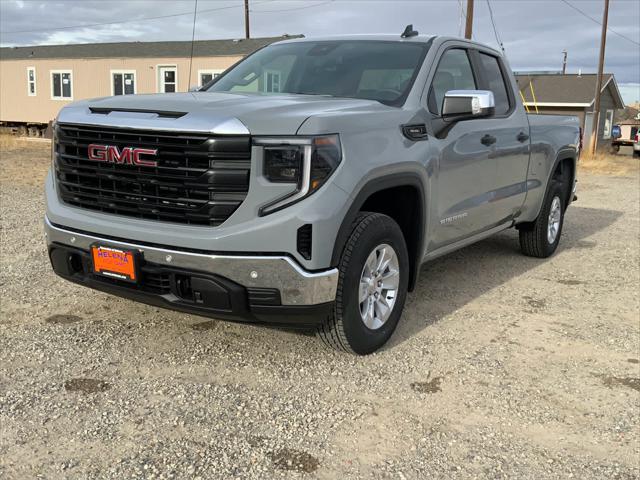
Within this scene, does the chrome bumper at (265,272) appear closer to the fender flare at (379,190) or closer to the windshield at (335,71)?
the fender flare at (379,190)

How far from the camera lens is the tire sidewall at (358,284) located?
361cm

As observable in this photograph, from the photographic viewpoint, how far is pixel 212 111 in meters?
3.35

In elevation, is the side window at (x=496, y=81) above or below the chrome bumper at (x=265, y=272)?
above

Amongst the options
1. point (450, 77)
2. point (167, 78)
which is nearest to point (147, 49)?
point (167, 78)

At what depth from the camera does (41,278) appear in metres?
5.34

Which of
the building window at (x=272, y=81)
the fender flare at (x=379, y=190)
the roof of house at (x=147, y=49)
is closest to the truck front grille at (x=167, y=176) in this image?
the fender flare at (x=379, y=190)

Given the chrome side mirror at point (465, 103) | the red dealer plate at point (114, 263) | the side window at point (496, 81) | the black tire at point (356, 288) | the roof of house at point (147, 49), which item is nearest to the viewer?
the red dealer plate at point (114, 263)

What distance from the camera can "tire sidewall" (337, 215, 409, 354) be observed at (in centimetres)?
361

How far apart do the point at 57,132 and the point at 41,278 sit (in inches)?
75.7

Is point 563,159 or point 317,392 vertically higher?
point 563,159

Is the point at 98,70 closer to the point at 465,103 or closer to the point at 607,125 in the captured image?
the point at 607,125

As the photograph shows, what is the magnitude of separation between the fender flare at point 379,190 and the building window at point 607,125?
119 ft

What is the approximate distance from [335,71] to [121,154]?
1.85 meters

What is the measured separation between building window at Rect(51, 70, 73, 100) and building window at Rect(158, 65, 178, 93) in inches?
204
